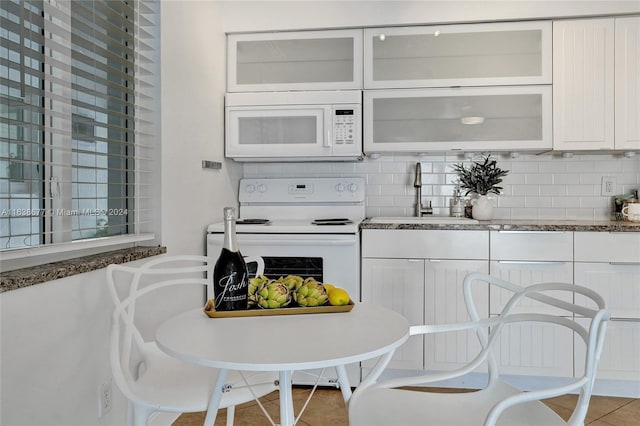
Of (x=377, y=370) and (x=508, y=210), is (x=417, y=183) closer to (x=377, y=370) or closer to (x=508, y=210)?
(x=508, y=210)

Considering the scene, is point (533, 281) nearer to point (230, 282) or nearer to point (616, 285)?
point (616, 285)

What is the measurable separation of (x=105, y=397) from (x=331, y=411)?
108 cm

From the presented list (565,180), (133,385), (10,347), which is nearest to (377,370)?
(133,385)

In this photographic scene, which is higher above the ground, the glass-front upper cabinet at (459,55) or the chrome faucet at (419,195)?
the glass-front upper cabinet at (459,55)

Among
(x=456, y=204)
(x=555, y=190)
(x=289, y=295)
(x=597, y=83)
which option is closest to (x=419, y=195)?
(x=456, y=204)

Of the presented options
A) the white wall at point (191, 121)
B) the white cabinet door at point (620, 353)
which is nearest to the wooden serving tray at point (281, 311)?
the white wall at point (191, 121)

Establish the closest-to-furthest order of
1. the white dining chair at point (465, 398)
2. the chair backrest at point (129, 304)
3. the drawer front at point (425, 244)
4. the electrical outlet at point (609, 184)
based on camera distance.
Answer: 1. the white dining chair at point (465, 398)
2. the chair backrest at point (129, 304)
3. the drawer front at point (425, 244)
4. the electrical outlet at point (609, 184)

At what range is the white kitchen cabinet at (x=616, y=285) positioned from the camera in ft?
7.82

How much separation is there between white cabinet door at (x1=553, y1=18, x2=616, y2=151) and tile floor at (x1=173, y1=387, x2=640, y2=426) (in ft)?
4.57

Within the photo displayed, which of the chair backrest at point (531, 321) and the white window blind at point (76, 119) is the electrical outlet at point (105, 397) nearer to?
the white window blind at point (76, 119)

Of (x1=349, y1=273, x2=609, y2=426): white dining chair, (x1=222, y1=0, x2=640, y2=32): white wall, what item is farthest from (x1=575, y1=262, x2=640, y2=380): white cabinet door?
(x1=222, y1=0, x2=640, y2=32): white wall

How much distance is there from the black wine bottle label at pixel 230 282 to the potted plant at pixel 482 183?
200 centimetres

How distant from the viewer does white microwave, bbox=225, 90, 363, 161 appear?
109 inches

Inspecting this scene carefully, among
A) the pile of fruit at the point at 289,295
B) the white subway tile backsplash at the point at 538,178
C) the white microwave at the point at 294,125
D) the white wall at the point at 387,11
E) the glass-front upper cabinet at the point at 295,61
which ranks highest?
the white wall at the point at 387,11
